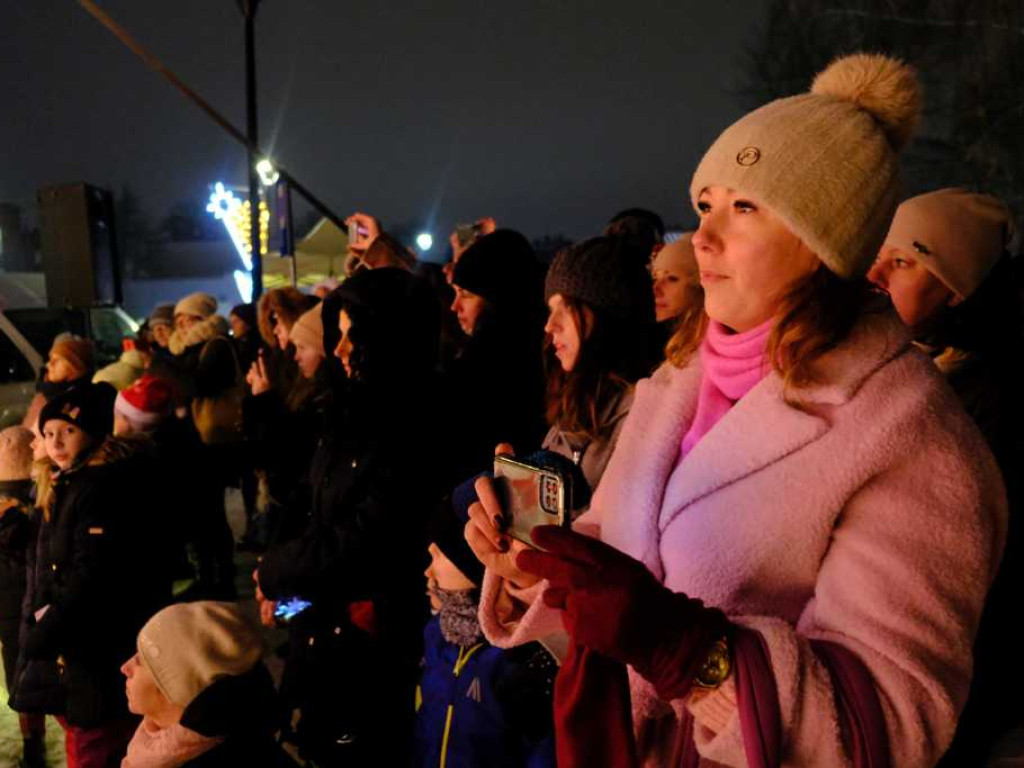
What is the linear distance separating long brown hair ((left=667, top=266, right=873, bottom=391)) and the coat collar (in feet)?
0.05

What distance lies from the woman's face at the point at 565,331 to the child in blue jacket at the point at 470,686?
29.7 inches

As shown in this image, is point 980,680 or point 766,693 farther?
point 980,680

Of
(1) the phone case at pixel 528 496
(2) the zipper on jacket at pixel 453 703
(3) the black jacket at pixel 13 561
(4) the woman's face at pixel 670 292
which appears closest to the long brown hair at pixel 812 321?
(1) the phone case at pixel 528 496

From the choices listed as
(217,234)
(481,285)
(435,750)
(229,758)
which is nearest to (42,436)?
(229,758)

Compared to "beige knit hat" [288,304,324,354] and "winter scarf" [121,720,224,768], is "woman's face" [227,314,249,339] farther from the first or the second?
"winter scarf" [121,720,224,768]

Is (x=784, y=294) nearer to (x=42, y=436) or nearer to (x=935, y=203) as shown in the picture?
(x=935, y=203)

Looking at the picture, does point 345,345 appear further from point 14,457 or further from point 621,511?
point 14,457

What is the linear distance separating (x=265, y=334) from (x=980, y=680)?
5.60m

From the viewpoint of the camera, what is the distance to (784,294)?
129 cm

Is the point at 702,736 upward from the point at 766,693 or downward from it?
downward

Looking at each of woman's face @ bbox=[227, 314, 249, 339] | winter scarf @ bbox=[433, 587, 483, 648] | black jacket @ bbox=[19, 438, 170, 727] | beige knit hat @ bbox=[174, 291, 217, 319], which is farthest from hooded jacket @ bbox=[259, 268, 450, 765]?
woman's face @ bbox=[227, 314, 249, 339]

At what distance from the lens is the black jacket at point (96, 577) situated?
10.2 feet

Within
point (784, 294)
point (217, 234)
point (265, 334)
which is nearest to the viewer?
point (784, 294)

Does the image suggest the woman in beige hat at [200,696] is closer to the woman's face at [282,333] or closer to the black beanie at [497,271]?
the black beanie at [497,271]
